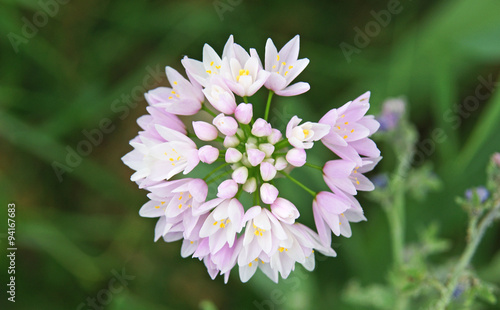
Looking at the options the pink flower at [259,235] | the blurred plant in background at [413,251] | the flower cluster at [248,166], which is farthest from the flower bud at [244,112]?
the blurred plant in background at [413,251]

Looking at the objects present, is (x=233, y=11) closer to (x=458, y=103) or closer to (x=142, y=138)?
(x=458, y=103)

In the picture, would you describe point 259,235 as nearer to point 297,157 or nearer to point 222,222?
point 222,222

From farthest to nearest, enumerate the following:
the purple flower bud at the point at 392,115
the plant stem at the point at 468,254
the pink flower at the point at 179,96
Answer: the purple flower bud at the point at 392,115 < the plant stem at the point at 468,254 < the pink flower at the point at 179,96

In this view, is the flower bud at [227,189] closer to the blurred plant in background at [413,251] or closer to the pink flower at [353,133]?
the pink flower at [353,133]

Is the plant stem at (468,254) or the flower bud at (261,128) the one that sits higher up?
the flower bud at (261,128)

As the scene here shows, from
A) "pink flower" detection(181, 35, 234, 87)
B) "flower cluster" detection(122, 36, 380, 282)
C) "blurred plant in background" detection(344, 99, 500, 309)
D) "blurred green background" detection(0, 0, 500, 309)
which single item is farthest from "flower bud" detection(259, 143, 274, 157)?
"blurred green background" detection(0, 0, 500, 309)

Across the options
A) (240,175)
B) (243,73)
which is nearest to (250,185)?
(240,175)
